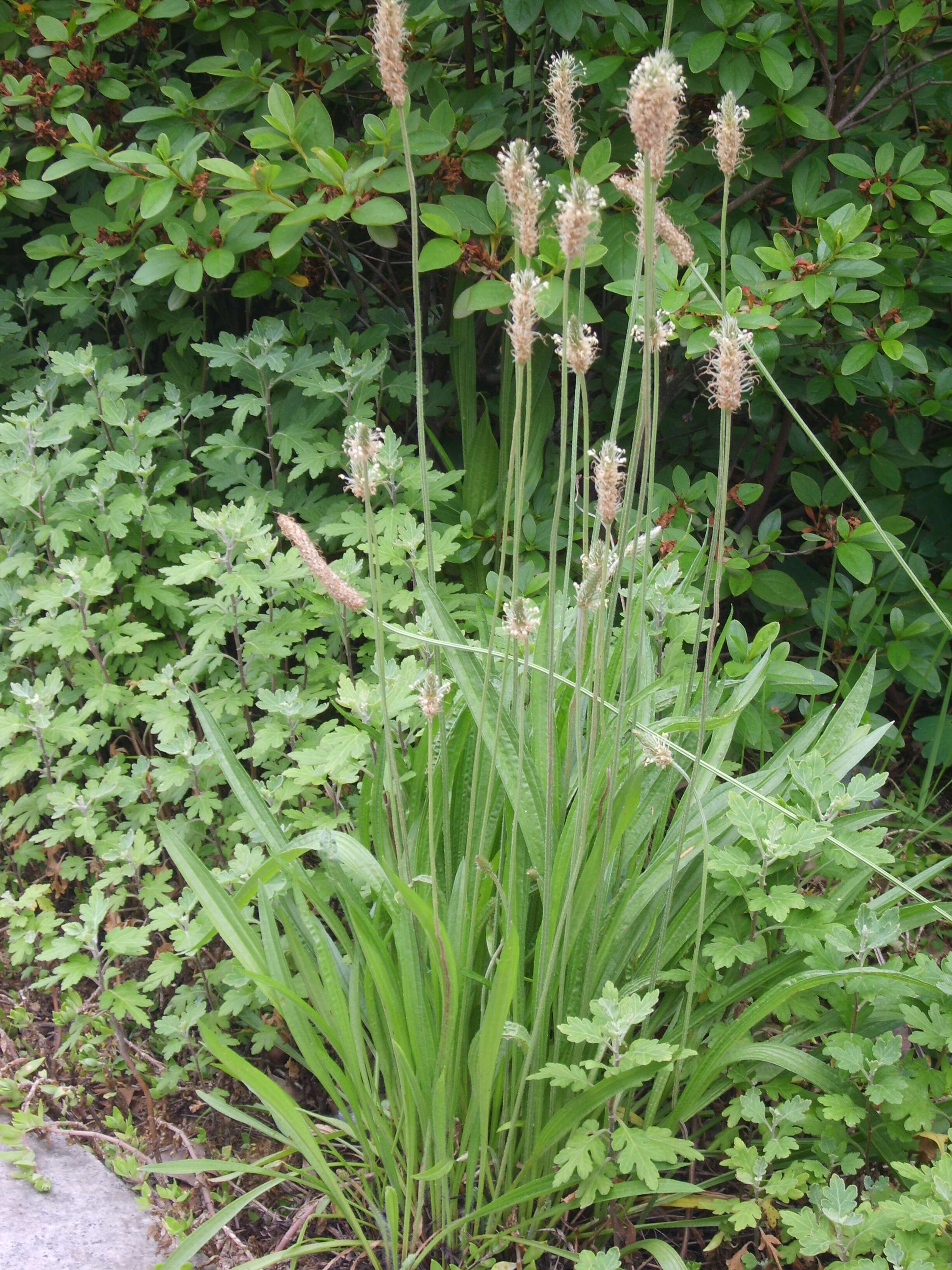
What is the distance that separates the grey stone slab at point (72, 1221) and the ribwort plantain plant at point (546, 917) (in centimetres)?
26

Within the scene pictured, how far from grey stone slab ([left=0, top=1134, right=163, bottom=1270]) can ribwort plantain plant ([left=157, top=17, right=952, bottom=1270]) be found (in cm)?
26

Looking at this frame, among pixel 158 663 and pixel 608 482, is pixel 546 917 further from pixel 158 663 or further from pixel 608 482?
pixel 158 663

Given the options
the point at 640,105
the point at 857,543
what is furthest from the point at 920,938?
the point at 640,105

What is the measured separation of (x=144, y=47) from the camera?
10.2ft

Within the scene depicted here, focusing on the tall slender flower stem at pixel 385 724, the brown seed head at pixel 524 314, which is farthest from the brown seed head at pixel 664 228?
the tall slender flower stem at pixel 385 724

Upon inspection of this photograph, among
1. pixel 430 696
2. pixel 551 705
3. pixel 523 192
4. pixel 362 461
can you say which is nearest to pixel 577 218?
pixel 523 192

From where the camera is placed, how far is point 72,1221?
1.72 meters

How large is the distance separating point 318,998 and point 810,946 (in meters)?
0.77

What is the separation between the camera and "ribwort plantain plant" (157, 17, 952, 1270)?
1.35 m

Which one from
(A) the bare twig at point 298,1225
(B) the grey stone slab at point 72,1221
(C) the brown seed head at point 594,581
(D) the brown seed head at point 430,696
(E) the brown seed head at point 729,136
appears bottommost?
(B) the grey stone slab at point 72,1221

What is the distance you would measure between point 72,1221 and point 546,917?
989mm

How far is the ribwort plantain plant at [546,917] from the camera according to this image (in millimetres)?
1348

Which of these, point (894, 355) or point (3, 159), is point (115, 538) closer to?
point (3, 159)

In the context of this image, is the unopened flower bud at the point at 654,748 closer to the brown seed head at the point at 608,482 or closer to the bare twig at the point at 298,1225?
the brown seed head at the point at 608,482
